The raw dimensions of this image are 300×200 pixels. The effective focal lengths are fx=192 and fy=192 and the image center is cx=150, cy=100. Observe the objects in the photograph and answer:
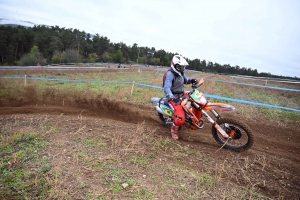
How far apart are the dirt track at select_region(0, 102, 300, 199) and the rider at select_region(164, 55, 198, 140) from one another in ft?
2.12

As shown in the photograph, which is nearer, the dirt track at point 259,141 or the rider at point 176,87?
the dirt track at point 259,141

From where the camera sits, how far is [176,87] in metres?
5.45

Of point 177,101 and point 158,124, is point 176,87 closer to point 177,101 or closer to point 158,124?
point 177,101

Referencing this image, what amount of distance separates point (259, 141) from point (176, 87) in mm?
2969

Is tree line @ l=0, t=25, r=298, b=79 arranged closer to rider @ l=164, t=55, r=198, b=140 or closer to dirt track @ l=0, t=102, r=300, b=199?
dirt track @ l=0, t=102, r=300, b=199

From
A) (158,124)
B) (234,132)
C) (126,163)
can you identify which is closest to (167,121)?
(158,124)

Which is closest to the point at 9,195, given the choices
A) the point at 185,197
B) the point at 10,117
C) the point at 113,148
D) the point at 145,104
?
the point at 113,148

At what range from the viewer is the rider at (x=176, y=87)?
504 centimetres

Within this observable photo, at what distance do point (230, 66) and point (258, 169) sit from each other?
4467 inches

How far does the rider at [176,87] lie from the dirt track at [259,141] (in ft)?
2.12

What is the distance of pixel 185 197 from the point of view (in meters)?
3.10

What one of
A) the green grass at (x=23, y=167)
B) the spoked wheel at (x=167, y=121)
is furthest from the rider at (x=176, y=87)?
the green grass at (x=23, y=167)

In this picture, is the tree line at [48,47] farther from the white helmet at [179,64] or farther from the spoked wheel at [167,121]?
the white helmet at [179,64]

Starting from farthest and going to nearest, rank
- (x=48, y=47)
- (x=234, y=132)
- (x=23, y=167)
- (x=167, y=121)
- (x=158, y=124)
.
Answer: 1. (x=48, y=47)
2. (x=158, y=124)
3. (x=167, y=121)
4. (x=234, y=132)
5. (x=23, y=167)
